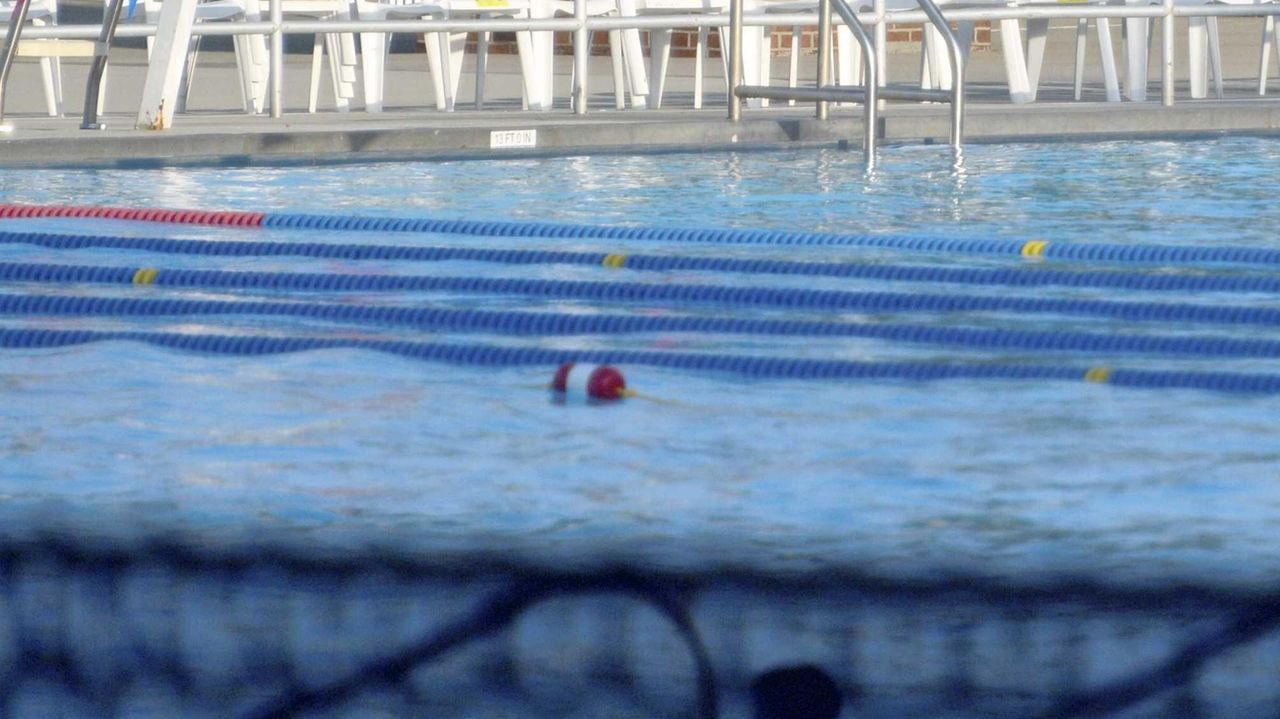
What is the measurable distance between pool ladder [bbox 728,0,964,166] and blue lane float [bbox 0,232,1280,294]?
2.74 m

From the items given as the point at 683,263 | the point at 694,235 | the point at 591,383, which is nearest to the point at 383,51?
the point at 694,235

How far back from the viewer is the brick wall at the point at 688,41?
1589 centimetres

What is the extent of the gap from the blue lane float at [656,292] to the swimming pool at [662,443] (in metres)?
0.05

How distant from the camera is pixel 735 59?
27.2 ft

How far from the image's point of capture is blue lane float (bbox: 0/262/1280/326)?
409 cm

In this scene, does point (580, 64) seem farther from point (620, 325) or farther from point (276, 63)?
point (620, 325)

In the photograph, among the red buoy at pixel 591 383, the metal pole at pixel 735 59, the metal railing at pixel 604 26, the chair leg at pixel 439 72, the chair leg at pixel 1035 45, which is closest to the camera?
the red buoy at pixel 591 383

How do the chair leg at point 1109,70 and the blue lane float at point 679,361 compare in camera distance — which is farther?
the chair leg at point 1109,70

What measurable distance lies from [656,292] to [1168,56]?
5.65 m

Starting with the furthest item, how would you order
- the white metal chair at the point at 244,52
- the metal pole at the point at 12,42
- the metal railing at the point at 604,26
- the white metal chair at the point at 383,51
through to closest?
the white metal chair at the point at 244,52 → the white metal chair at the point at 383,51 → the metal railing at the point at 604,26 → the metal pole at the point at 12,42

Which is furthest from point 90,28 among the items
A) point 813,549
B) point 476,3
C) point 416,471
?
point 813,549

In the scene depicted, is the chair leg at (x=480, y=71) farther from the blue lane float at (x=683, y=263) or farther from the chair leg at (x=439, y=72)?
the blue lane float at (x=683, y=263)

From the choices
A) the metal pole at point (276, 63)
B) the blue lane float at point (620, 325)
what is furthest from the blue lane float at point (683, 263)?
the metal pole at point (276, 63)

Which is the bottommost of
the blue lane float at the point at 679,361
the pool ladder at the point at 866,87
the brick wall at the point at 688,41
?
the brick wall at the point at 688,41
